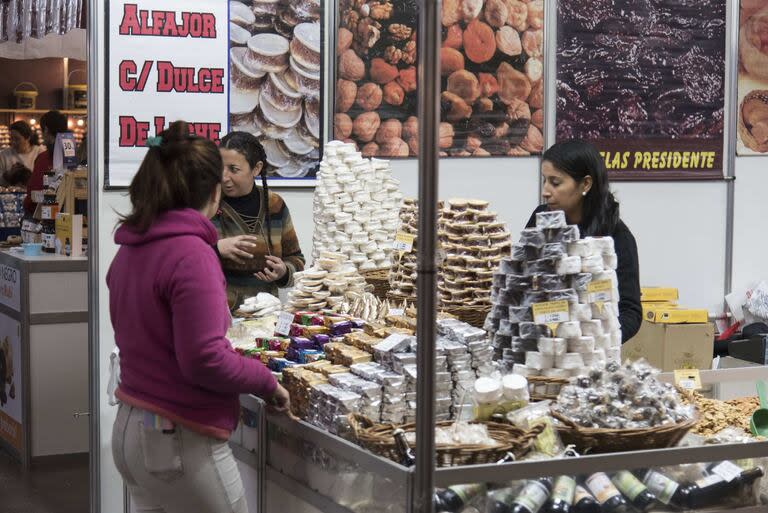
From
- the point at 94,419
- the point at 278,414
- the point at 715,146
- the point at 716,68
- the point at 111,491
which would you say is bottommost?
the point at 111,491

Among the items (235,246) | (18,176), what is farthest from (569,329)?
(18,176)

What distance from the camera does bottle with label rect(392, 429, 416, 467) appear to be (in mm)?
2949

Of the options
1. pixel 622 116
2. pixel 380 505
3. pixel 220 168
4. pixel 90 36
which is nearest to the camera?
pixel 380 505

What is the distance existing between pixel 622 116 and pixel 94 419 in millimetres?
3566

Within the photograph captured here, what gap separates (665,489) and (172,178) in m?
1.55

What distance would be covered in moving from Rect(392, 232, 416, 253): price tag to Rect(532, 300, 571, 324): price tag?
3.77ft

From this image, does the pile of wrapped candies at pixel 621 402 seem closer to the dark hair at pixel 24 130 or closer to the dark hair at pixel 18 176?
the dark hair at pixel 18 176

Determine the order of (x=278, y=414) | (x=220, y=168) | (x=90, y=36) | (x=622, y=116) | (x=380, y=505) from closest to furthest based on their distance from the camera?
(x=380, y=505)
(x=220, y=168)
(x=278, y=414)
(x=90, y=36)
(x=622, y=116)

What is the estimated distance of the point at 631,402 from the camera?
3.19 metres

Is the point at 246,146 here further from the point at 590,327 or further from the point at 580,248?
the point at 590,327

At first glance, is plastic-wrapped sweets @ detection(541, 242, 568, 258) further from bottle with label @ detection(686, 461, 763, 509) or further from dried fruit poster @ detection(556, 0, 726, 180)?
dried fruit poster @ detection(556, 0, 726, 180)

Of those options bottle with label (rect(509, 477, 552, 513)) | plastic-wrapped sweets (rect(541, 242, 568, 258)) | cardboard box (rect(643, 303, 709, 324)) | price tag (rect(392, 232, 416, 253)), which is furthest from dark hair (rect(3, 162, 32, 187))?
bottle with label (rect(509, 477, 552, 513))

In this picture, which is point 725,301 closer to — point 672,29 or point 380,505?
point 672,29

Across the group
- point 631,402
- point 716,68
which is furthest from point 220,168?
point 716,68
